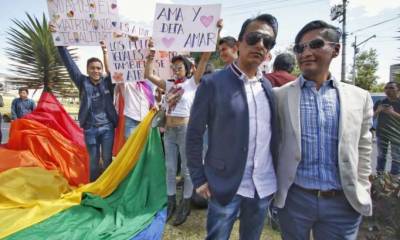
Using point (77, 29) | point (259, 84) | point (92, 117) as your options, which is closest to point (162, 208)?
point (92, 117)

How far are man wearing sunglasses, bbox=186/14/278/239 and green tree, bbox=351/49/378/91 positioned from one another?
28867 mm

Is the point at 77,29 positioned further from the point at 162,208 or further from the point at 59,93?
the point at 162,208

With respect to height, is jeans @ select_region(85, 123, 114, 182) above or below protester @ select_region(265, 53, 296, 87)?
below

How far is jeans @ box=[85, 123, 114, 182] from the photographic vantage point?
171 inches

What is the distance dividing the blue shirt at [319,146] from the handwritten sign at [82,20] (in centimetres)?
366

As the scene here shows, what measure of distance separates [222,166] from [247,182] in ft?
0.64

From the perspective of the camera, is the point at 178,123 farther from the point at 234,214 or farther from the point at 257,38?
the point at 257,38

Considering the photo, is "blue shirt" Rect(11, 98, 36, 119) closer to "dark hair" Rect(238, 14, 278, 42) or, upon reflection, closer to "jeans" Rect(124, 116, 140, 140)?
"jeans" Rect(124, 116, 140, 140)

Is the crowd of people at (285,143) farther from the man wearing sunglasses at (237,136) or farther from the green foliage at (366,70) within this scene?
the green foliage at (366,70)

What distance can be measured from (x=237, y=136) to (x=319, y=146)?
1.55ft

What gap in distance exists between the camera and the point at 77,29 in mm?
4555

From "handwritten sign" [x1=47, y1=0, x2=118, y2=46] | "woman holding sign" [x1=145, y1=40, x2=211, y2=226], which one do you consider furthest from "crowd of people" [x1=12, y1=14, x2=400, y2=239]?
"handwritten sign" [x1=47, y1=0, x2=118, y2=46]

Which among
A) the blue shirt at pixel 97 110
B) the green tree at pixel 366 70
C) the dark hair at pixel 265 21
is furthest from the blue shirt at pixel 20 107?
the green tree at pixel 366 70

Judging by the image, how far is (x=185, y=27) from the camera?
148 inches
